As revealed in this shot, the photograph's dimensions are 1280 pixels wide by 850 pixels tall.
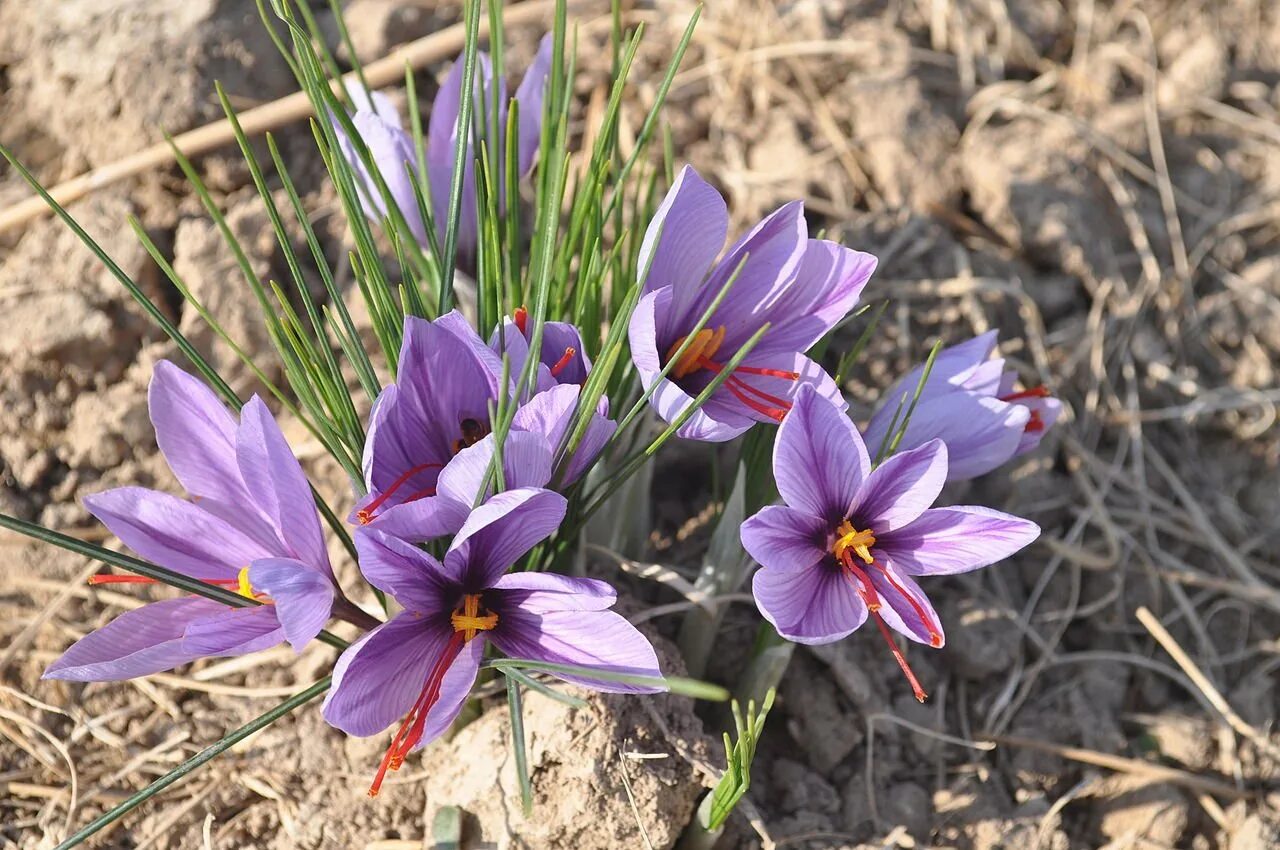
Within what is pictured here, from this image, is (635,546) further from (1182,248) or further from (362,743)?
(1182,248)

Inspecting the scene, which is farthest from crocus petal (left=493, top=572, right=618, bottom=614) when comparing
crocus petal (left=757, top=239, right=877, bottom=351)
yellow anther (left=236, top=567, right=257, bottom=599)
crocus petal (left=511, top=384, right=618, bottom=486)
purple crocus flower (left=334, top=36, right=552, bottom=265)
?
purple crocus flower (left=334, top=36, right=552, bottom=265)

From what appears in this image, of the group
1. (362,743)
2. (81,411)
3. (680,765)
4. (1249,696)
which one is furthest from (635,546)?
(1249,696)

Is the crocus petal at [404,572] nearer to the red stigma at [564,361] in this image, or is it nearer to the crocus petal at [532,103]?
the red stigma at [564,361]

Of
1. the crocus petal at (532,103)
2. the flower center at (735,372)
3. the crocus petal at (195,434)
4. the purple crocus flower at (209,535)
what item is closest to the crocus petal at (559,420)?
the flower center at (735,372)

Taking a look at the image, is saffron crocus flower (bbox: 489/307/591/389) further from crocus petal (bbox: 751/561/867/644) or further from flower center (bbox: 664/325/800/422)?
crocus petal (bbox: 751/561/867/644)

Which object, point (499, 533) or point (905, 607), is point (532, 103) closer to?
point (499, 533)
